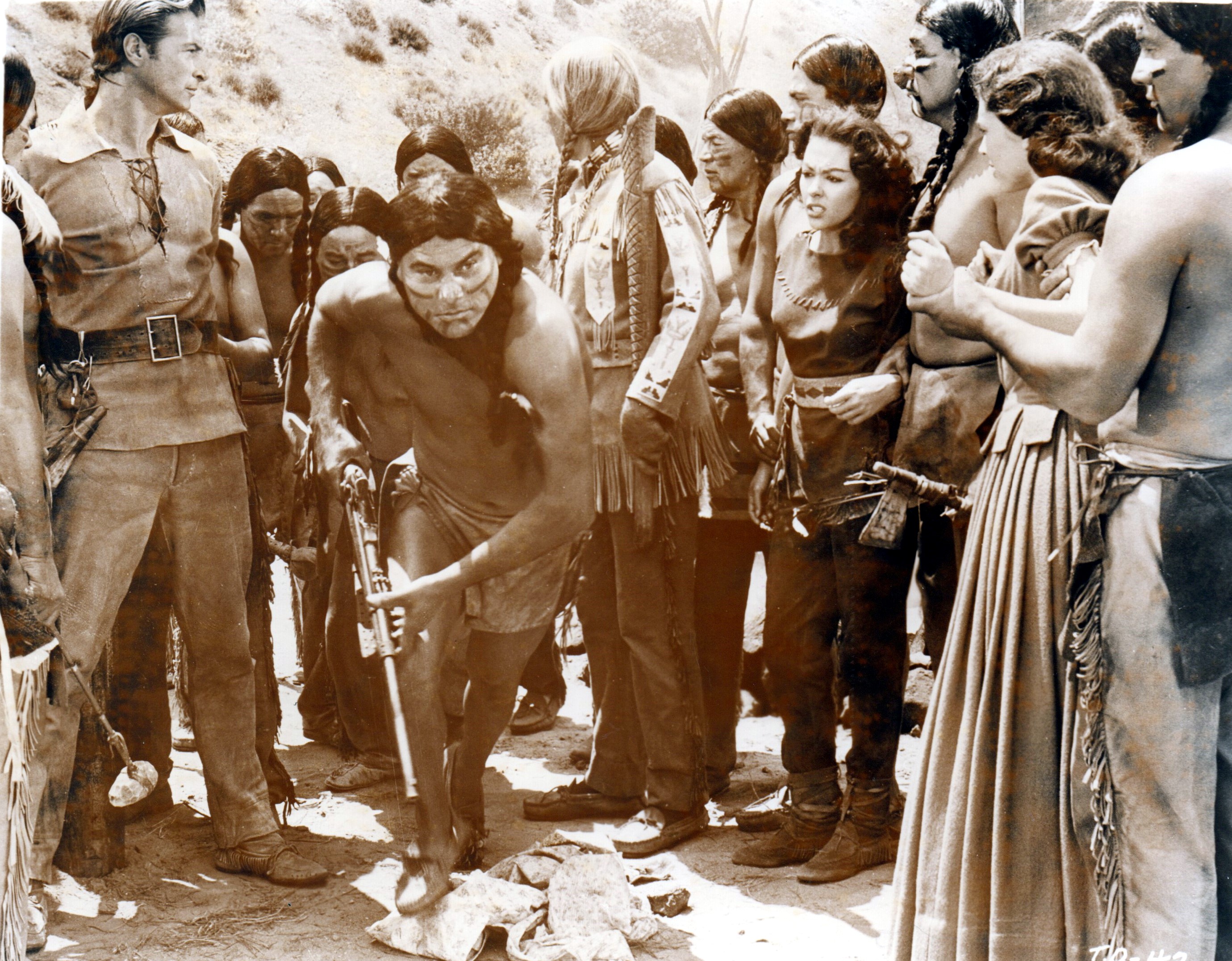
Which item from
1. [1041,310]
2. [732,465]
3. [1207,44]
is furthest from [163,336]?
[1207,44]

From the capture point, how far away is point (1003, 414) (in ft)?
9.93

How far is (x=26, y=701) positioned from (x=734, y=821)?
2.08m

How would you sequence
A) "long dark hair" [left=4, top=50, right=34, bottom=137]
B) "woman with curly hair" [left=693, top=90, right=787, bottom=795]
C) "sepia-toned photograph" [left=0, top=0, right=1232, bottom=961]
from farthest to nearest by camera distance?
1. "woman with curly hair" [left=693, top=90, right=787, bottom=795]
2. "long dark hair" [left=4, top=50, right=34, bottom=137]
3. "sepia-toned photograph" [left=0, top=0, right=1232, bottom=961]

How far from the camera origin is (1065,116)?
301cm

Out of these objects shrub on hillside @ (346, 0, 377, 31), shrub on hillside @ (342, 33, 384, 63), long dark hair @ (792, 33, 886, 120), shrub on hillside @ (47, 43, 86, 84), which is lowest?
long dark hair @ (792, 33, 886, 120)

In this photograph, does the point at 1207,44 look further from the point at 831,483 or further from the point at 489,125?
the point at 489,125

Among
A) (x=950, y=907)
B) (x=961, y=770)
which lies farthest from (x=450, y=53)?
(x=950, y=907)

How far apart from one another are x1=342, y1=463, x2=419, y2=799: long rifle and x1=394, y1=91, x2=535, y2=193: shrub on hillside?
3.06 ft

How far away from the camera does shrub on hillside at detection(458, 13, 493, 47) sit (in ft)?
11.4

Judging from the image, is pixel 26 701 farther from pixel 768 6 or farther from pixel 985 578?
pixel 768 6

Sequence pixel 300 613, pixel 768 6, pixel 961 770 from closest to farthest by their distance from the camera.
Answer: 1. pixel 961 770
2. pixel 768 6
3. pixel 300 613

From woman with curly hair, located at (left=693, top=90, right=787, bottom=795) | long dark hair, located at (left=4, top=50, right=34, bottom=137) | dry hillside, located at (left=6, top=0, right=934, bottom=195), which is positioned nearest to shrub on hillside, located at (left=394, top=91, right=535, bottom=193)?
dry hillside, located at (left=6, top=0, right=934, bottom=195)

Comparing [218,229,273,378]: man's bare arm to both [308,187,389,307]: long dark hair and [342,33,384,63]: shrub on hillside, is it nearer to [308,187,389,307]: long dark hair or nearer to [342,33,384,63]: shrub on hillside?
[308,187,389,307]: long dark hair

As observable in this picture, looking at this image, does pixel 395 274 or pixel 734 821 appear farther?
pixel 734 821
